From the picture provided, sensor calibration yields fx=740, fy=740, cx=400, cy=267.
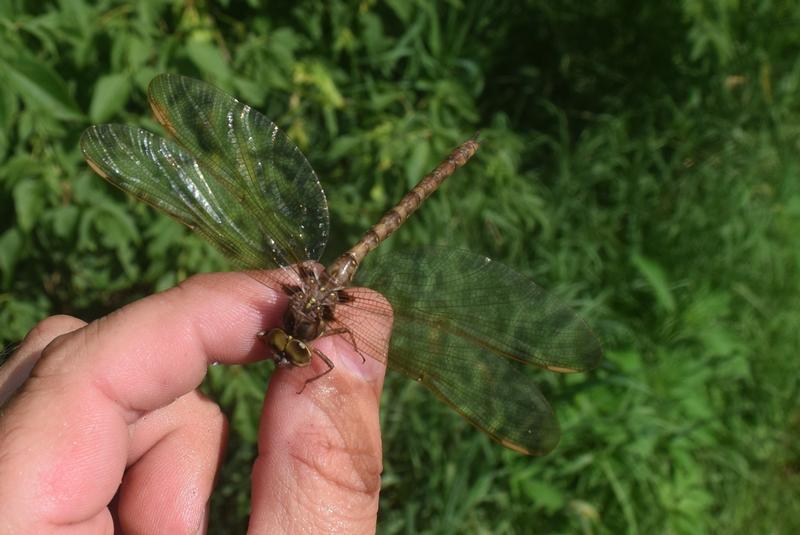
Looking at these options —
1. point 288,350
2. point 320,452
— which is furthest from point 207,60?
point 320,452

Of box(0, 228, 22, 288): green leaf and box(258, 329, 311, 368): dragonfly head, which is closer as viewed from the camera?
box(258, 329, 311, 368): dragonfly head

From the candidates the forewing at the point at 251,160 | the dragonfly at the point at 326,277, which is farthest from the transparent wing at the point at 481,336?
the forewing at the point at 251,160

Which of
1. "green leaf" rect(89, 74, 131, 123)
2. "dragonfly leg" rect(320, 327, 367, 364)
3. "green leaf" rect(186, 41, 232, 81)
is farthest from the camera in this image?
"green leaf" rect(186, 41, 232, 81)

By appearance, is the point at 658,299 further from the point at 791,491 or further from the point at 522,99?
the point at 522,99

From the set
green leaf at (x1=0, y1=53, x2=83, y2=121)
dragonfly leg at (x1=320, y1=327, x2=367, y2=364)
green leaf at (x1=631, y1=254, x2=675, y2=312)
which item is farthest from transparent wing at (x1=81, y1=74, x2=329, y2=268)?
green leaf at (x1=631, y1=254, x2=675, y2=312)

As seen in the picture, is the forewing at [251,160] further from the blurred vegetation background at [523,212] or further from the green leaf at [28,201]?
the green leaf at [28,201]

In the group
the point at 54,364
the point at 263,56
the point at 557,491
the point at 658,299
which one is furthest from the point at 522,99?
the point at 54,364

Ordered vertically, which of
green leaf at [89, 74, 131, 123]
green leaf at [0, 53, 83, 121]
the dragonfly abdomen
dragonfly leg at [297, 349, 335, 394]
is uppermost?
green leaf at [0, 53, 83, 121]

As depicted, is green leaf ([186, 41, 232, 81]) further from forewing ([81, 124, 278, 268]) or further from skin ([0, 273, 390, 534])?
skin ([0, 273, 390, 534])

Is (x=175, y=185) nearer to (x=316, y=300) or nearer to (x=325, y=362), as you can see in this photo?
(x=316, y=300)
